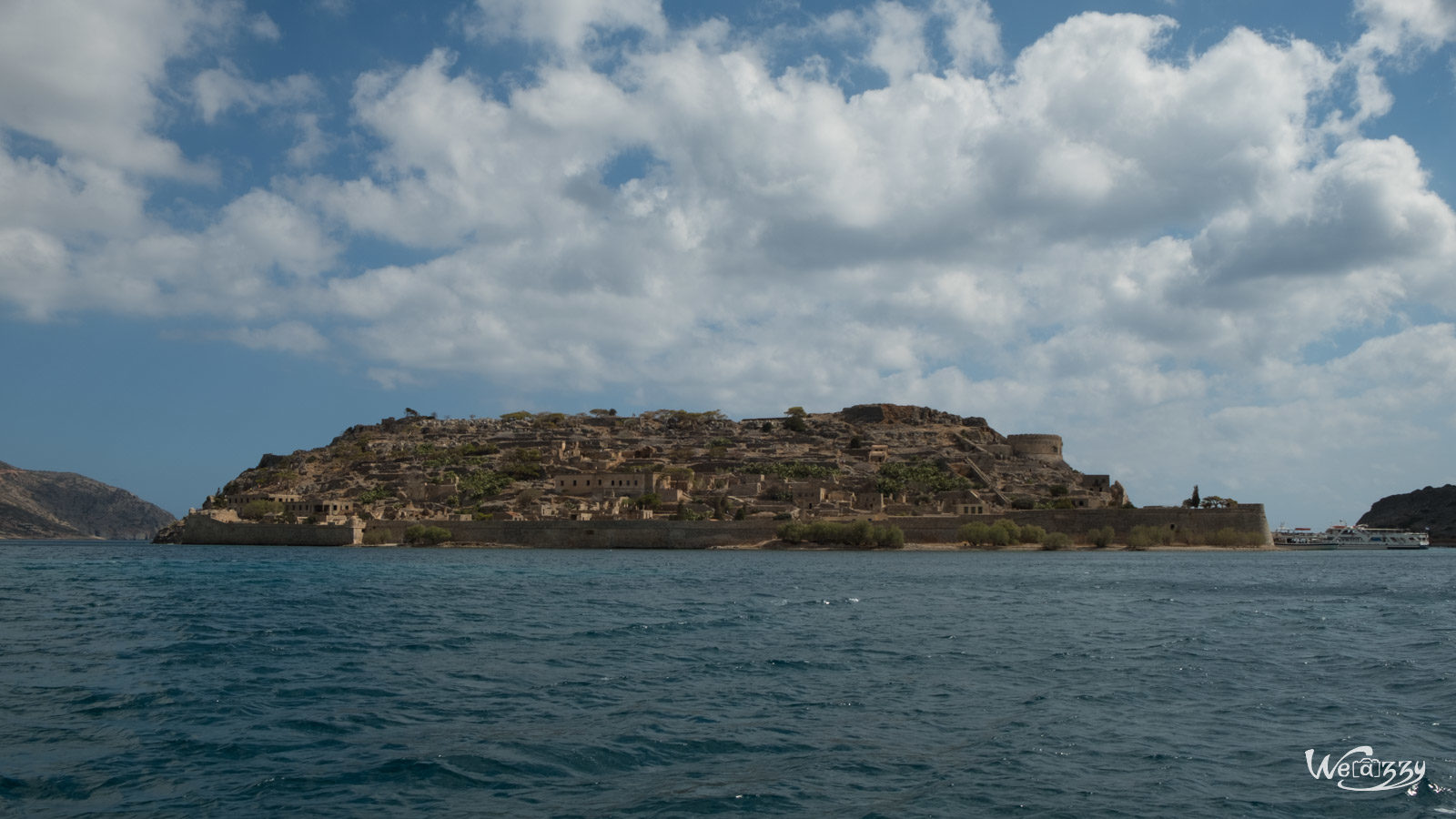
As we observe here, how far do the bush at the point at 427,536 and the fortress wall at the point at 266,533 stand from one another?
5180 mm

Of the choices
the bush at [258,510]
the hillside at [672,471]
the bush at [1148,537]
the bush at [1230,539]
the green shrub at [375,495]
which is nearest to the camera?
the bush at [1148,537]

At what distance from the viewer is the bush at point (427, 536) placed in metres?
79.1

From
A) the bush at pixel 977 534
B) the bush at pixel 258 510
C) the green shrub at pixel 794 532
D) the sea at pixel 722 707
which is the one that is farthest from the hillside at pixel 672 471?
the sea at pixel 722 707

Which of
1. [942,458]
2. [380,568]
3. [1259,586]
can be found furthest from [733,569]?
[942,458]

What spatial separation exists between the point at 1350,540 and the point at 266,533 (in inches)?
4070

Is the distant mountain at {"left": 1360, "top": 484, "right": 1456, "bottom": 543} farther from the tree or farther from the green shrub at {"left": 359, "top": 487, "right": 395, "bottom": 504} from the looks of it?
the green shrub at {"left": 359, "top": 487, "right": 395, "bottom": 504}

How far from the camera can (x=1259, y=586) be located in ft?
129

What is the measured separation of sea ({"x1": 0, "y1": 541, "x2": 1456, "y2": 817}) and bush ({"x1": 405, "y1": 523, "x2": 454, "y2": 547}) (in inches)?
1857

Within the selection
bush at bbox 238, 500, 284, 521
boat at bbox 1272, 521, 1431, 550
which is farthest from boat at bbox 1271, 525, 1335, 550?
bush at bbox 238, 500, 284, 521

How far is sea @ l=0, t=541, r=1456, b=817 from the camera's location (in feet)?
34.2

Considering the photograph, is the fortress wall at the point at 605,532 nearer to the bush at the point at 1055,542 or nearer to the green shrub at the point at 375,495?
the green shrub at the point at 375,495

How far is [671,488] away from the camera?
3573 inches
